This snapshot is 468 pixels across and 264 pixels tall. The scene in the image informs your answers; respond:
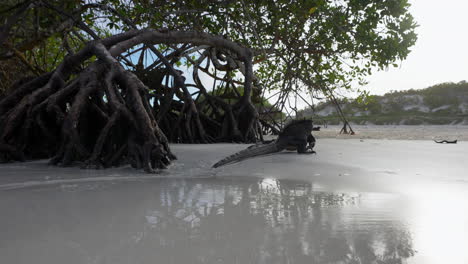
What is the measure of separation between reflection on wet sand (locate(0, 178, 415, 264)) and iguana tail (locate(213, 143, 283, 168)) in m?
1.11

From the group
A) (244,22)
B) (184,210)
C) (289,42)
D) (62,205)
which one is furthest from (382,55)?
(62,205)

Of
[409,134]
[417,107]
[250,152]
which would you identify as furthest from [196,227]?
[417,107]

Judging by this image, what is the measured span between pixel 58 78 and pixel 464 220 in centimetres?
418

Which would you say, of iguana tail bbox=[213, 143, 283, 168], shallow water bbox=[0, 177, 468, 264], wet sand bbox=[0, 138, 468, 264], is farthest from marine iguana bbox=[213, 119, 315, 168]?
shallow water bbox=[0, 177, 468, 264]

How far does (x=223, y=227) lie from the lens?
Result: 47.7 inches

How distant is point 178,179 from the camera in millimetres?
2324

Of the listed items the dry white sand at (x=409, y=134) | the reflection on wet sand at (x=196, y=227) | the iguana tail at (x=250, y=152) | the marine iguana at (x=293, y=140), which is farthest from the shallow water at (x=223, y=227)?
the dry white sand at (x=409, y=134)

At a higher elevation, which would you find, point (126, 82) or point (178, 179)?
point (126, 82)

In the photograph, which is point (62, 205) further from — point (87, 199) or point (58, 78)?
point (58, 78)

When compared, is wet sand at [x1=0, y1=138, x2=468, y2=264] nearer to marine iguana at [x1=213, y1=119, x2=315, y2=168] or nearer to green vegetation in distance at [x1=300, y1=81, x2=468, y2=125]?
marine iguana at [x1=213, y1=119, x2=315, y2=168]

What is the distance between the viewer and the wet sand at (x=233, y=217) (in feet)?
3.15

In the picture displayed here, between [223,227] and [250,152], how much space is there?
7.48 ft

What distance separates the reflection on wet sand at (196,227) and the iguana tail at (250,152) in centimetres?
111

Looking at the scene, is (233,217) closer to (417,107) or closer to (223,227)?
(223,227)
